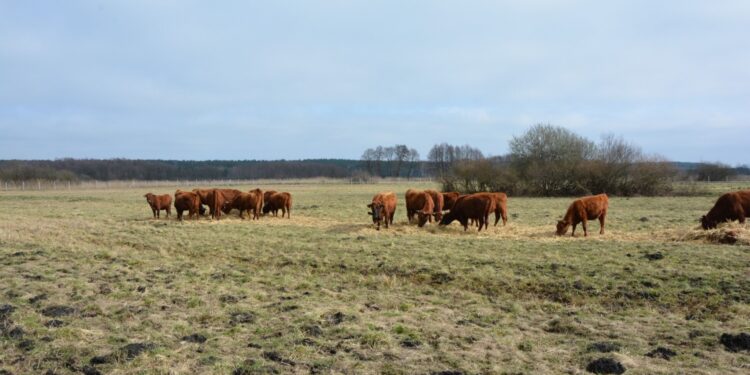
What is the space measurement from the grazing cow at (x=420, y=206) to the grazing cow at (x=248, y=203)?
7.68 m

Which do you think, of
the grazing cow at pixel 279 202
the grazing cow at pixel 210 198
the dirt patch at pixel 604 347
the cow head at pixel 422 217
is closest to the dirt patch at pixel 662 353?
the dirt patch at pixel 604 347

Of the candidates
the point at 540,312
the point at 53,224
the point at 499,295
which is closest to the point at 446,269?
the point at 499,295

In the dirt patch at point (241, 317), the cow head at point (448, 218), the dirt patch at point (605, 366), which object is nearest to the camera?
the dirt patch at point (605, 366)

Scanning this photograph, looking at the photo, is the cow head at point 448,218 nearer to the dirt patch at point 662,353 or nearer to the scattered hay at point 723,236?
the scattered hay at point 723,236

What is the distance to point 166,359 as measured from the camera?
6.09 metres

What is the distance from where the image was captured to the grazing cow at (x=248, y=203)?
24.9 meters

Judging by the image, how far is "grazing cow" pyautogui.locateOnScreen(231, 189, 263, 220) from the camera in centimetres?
2488

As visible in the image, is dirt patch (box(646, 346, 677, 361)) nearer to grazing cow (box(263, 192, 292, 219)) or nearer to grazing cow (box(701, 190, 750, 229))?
grazing cow (box(701, 190, 750, 229))

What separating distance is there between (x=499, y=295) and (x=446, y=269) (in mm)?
2051

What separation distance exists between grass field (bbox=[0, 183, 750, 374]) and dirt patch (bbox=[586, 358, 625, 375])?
0.09 m

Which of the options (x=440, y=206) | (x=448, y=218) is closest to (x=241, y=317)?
(x=448, y=218)

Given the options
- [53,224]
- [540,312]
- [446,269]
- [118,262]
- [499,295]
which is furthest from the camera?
[53,224]

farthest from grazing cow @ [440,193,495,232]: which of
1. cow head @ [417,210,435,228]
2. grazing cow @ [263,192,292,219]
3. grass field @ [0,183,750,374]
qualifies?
grazing cow @ [263,192,292,219]

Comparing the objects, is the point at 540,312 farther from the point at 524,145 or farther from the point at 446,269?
the point at 524,145
